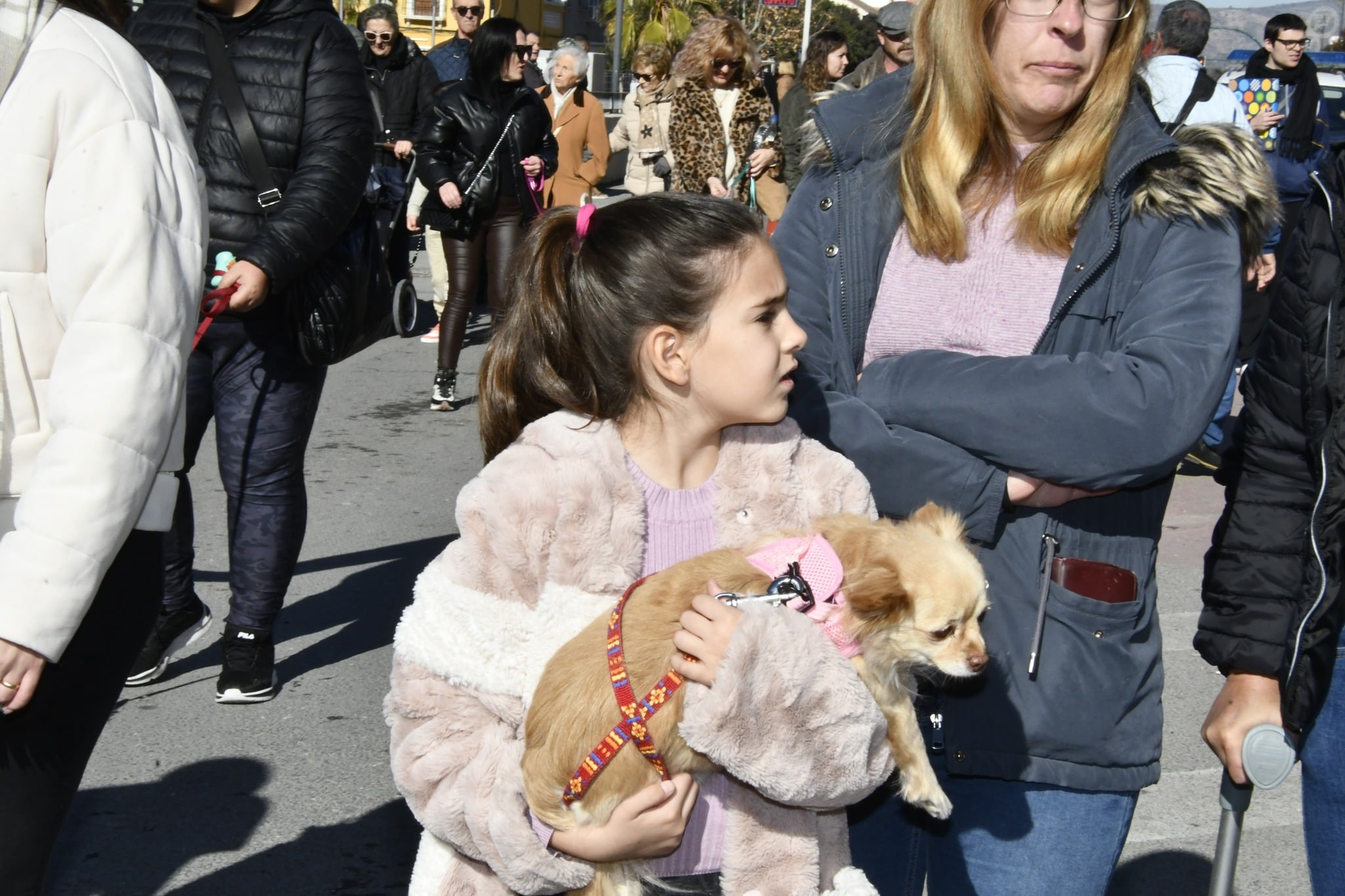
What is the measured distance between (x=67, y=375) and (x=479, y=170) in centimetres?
677

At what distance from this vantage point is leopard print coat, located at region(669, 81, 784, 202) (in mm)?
10008

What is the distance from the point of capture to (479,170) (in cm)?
873

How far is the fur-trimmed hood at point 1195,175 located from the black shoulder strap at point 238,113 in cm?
302

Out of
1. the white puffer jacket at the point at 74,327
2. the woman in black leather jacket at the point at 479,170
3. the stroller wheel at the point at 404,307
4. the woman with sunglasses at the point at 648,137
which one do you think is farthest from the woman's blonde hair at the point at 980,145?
the woman with sunglasses at the point at 648,137

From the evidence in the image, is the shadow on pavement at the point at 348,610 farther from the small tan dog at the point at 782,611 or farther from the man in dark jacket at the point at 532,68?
the man in dark jacket at the point at 532,68

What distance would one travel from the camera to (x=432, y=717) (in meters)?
2.14

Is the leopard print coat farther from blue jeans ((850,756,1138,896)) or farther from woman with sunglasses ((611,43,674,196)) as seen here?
blue jeans ((850,756,1138,896))

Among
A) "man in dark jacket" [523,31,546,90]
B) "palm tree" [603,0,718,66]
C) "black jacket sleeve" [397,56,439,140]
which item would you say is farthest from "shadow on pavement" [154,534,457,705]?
"palm tree" [603,0,718,66]

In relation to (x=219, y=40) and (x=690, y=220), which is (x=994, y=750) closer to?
(x=690, y=220)

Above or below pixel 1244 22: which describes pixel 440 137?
below

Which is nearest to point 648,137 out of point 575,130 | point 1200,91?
point 575,130

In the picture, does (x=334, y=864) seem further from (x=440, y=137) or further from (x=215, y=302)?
(x=440, y=137)

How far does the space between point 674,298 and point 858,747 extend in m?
0.80

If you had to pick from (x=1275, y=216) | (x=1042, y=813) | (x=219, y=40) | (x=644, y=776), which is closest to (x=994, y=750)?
(x=1042, y=813)
